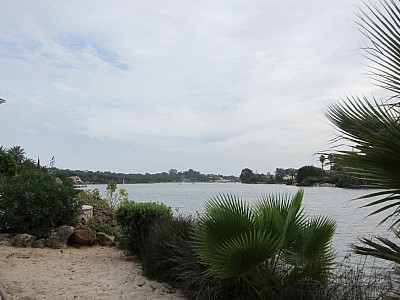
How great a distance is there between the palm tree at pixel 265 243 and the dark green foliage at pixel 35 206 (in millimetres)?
6821

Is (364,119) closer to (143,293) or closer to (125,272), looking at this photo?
(143,293)

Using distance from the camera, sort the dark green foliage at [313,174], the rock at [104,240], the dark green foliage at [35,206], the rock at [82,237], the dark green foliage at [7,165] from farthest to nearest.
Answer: the dark green foliage at [7,165] < the dark green foliage at [35,206] < the rock at [104,240] < the rock at [82,237] < the dark green foliage at [313,174]

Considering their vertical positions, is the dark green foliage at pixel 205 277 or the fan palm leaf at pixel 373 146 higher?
the fan palm leaf at pixel 373 146

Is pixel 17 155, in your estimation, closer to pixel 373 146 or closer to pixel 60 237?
pixel 60 237

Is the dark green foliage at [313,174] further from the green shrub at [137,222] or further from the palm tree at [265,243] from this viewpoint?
the green shrub at [137,222]

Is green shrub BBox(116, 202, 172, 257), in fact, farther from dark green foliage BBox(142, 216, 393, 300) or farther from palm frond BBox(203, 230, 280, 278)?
palm frond BBox(203, 230, 280, 278)

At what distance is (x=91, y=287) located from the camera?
21.5 ft

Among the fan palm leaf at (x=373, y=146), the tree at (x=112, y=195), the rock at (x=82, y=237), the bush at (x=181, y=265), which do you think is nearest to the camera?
the fan palm leaf at (x=373, y=146)

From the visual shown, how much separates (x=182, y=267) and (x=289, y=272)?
195 centimetres

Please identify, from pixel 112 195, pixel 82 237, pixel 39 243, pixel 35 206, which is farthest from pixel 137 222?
pixel 112 195

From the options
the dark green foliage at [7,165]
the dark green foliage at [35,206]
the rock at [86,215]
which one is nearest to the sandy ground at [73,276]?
the dark green foliage at [35,206]

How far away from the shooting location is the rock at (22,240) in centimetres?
984

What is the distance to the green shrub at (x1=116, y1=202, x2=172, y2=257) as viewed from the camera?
872 centimetres

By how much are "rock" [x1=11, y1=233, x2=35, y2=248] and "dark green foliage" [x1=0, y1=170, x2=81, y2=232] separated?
67 centimetres
